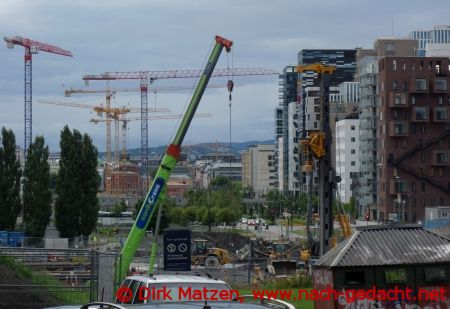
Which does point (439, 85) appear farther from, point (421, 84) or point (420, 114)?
point (420, 114)

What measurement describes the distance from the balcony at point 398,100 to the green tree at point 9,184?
38194 millimetres

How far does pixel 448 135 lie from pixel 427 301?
8745cm

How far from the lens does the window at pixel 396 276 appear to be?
1645cm

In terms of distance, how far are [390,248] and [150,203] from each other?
2245 cm

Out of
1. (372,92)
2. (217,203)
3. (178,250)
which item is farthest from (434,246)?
(217,203)

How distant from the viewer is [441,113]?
102 metres

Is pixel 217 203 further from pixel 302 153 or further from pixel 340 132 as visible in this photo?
pixel 302 153

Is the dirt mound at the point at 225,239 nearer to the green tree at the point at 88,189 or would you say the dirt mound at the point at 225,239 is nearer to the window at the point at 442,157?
the green tree at the point at 88,189

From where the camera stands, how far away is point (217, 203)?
5098 inches

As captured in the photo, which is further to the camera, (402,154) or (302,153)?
(402,154)

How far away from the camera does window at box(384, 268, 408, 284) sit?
648 inches

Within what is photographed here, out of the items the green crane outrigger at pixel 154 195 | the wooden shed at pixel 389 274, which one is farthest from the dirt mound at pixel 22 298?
the green crane outrigger at pixel 154 195

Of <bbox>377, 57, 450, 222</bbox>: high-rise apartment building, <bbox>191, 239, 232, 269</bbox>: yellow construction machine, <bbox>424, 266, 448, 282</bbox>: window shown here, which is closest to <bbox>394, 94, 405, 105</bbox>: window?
<bbox>377, 57, 450, 222</bbox>: high-rise apartment building

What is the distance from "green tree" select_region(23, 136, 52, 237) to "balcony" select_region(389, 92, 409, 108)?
120ft
